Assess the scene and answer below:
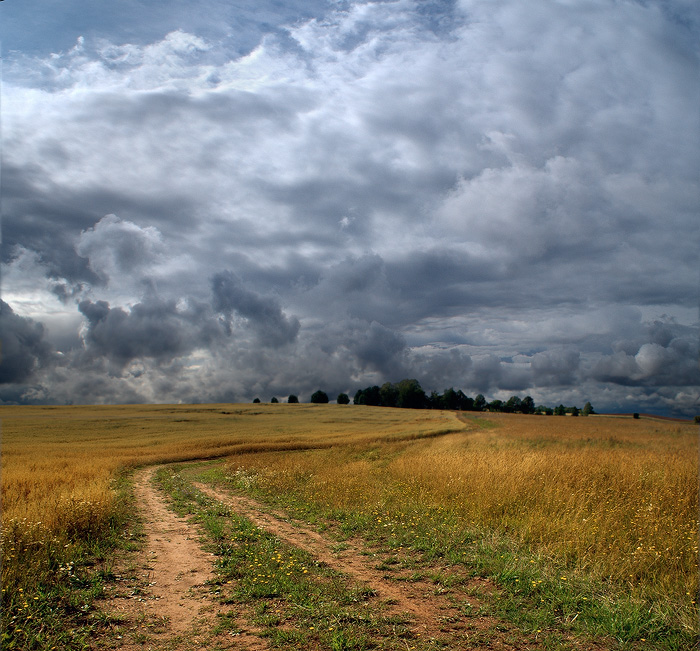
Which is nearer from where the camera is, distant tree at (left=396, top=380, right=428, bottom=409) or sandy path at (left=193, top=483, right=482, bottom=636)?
sandy path at (left=193, top=483, right=482, bottom=636)

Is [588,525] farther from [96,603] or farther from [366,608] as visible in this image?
[96,603]

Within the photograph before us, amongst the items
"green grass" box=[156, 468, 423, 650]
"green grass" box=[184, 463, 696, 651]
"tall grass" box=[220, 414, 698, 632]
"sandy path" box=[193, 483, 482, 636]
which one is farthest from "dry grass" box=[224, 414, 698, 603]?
"green grass" box=[156, 468, 423, 650]

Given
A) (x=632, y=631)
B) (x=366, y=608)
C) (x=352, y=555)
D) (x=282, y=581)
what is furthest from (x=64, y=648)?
(x=632, y=631)

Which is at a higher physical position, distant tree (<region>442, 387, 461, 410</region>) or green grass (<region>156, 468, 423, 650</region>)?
green grass (<region>156, 468, 423, 650</region>)

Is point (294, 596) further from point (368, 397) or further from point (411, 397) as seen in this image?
point (368, 397)

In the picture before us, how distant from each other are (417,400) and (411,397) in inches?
90.9

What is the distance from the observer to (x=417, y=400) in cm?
14150

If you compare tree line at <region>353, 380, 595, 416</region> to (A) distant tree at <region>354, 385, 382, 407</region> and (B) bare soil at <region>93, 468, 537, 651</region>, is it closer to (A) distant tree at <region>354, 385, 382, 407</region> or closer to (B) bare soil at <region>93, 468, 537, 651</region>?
(A) distant tree at <region>354, 385, 382, 407</region>

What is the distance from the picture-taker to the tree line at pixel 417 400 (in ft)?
463

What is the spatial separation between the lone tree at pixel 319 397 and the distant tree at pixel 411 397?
23728 mm

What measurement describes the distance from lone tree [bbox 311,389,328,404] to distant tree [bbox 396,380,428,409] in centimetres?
2373

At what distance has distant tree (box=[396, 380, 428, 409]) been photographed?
14062 centimetres

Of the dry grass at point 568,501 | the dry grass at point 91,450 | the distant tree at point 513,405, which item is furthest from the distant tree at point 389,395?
the dry grass at point 568,501

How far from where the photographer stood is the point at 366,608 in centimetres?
611
